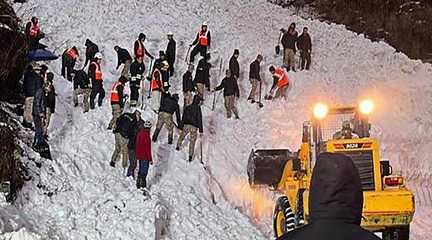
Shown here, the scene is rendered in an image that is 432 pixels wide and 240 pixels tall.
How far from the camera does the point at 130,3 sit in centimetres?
2980

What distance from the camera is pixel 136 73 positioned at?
848 inches

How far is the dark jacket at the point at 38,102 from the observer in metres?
16.2

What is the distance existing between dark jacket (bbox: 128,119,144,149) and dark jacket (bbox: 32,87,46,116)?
6.50 feet

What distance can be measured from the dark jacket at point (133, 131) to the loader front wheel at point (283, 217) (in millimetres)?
3619

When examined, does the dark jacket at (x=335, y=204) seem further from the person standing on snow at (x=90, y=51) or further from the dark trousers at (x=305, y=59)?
the dark trousers at (x=305, y=59)

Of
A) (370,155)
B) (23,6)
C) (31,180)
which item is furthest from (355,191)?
(23,6)

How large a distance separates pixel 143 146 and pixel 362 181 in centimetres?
477

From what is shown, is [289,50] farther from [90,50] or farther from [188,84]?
[90,50]

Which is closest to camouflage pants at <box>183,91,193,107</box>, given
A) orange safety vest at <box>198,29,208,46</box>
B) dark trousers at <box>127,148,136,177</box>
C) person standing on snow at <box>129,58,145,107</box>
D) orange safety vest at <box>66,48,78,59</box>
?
person standing on snow at <box>129,58,145,107</box>

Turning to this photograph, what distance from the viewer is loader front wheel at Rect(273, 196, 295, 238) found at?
1359 cm

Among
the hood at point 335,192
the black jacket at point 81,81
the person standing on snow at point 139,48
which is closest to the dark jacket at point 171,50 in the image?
the person standing on snow at point 139,48

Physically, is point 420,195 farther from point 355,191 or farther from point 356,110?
point 355,191

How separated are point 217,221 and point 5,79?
672 cm

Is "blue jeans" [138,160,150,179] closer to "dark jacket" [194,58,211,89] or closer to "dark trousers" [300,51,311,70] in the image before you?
"dark jacket" [194,58,211,89]
